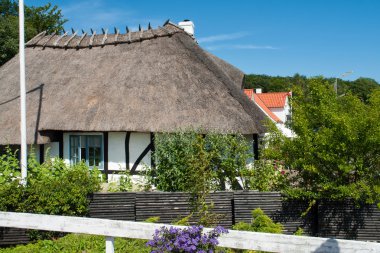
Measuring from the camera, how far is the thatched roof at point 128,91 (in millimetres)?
11664

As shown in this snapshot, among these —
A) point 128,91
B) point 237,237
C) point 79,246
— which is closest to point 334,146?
point 237,237

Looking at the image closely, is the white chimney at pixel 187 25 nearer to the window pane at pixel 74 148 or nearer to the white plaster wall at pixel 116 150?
the white plaster wall at pixel 116 150

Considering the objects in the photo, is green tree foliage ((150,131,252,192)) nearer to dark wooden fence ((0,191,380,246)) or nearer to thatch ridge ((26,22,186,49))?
dark wooden fence ((0,191,380,246))

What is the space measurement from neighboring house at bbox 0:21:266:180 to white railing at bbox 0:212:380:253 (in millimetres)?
6264

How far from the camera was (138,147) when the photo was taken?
483 inches

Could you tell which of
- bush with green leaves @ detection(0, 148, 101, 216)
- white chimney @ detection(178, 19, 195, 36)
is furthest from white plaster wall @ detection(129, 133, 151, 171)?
white chimney @ detection(178, 19, 195, 36)

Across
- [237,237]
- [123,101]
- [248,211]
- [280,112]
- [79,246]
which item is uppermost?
[280,112]

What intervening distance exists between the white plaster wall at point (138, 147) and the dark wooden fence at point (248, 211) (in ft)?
12.3

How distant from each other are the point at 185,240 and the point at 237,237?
583 millimetres

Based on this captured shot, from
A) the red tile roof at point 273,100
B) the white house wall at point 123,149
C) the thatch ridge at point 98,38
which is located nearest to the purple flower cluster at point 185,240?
the white house wall at point 123,149

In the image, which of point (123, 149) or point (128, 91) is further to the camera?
point (128, 91)

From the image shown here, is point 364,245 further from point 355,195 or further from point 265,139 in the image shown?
point 265,139

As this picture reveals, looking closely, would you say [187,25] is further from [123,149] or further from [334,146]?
[334,146]

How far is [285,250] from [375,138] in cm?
442
